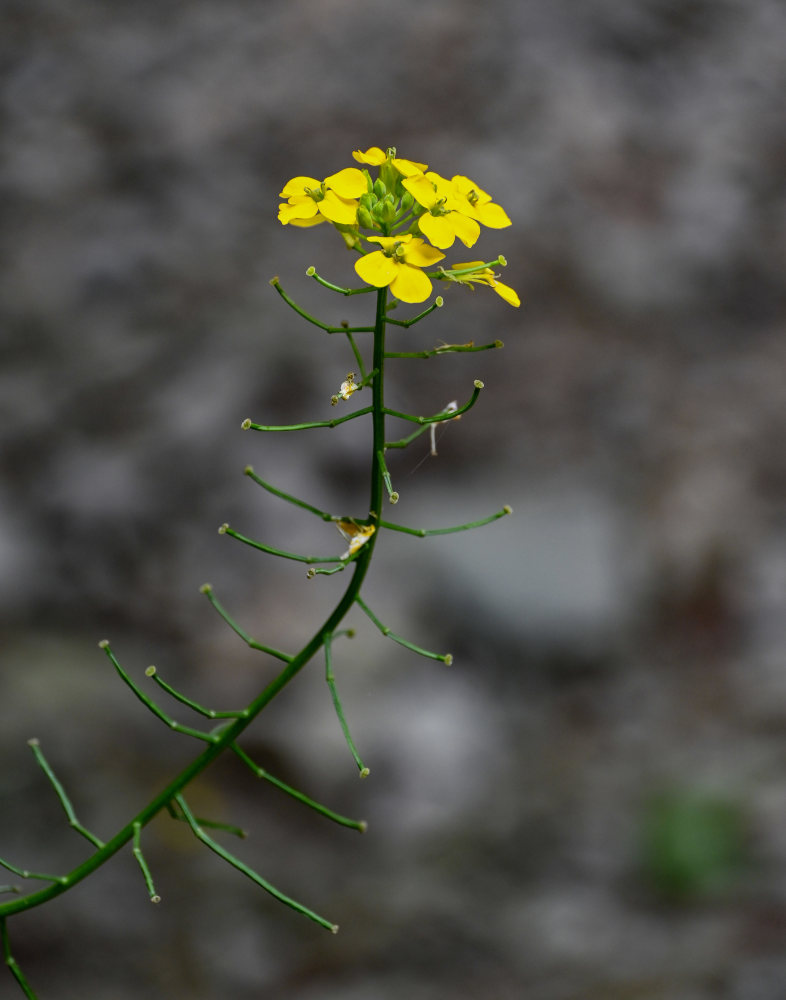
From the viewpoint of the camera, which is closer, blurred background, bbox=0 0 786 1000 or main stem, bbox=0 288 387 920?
main stem, bbox=0 288 387 920

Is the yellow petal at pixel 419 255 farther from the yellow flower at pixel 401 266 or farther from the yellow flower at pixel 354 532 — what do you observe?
the yellow flower at pixel 354 532

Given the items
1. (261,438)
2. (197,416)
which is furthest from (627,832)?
(197,416)

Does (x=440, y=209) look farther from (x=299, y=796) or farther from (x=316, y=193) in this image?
(x=299, y=796)

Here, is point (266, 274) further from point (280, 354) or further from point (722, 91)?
point (722, 91)

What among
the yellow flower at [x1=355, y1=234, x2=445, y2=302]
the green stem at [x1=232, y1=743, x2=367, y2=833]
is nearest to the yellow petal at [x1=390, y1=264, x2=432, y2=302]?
the yellow flower at [x1=355, y1=234, x2=445, y2=302]

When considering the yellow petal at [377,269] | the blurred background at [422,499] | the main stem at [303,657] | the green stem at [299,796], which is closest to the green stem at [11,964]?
the main stem at [303,657]

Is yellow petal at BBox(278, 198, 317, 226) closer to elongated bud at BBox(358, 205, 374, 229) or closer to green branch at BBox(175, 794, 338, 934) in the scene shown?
elongated bud at BBox(358, 205, 374, 229)

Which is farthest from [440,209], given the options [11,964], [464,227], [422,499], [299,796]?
[422,499]
